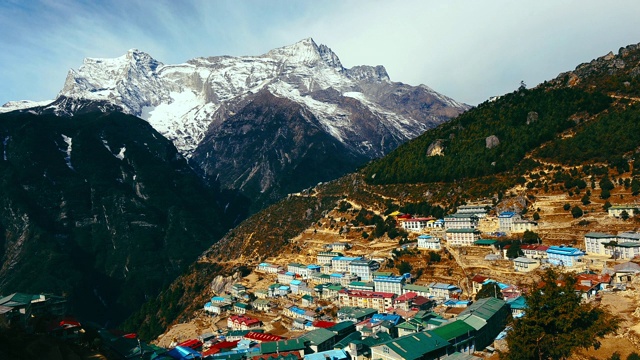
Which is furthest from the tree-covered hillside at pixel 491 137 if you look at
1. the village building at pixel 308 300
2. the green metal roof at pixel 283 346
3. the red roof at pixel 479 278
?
the green metal roof at pixel 283 346

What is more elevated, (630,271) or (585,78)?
(585,78)

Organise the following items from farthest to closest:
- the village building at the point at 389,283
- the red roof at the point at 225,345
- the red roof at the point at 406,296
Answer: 1. the village building at the point at 389,283
2. the red roof at the point at 406,296
3. the red roof at the point at 225,345

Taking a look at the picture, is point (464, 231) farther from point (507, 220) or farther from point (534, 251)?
point (534, 251)

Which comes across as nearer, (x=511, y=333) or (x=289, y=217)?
(x=511, y=333)

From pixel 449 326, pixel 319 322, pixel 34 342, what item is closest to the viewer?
pixel 34 342

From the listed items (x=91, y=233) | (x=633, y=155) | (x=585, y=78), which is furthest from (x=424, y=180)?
(x=91, y=233)

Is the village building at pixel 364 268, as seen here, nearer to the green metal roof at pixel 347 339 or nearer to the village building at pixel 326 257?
the village building at pixel 326 257

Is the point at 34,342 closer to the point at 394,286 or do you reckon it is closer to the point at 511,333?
the point at 511,333

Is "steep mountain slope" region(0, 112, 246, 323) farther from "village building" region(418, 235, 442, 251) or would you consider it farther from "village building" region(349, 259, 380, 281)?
"village building" region(418, 235, 442, 251)
